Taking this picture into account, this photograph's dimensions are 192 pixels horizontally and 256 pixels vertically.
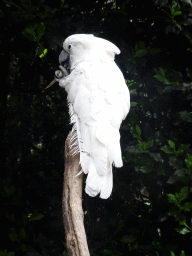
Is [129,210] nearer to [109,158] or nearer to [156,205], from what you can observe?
[156,205]

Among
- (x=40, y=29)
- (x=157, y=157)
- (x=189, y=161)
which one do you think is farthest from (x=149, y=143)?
(x=40, y=29)

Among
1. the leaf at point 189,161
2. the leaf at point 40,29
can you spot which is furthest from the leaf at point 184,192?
the leaf at point 40,29

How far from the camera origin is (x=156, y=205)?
1.56m

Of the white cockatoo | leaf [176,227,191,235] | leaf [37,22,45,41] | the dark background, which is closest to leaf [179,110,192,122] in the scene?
the dark background

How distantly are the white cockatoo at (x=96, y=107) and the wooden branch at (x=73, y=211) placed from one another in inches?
3.7

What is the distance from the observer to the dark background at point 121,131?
1.35 metres

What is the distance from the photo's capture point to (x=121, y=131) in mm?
1612

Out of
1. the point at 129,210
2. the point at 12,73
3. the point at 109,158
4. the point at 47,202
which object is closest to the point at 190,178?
the point at 129,210

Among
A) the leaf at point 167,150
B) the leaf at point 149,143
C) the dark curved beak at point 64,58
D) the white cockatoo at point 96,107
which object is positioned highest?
the dark curved beak at point 64,58

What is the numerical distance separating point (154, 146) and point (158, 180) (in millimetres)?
262

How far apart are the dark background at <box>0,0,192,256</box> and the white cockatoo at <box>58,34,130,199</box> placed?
306mm

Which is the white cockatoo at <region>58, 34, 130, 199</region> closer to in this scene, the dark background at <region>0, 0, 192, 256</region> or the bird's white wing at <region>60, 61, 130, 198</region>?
the bird's white wing at <region>60, 61, 130, 198</region>

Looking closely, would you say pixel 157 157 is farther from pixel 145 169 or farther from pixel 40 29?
pixel 40 29

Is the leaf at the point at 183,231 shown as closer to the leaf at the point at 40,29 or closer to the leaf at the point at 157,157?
the leaf at the point at 157,157
